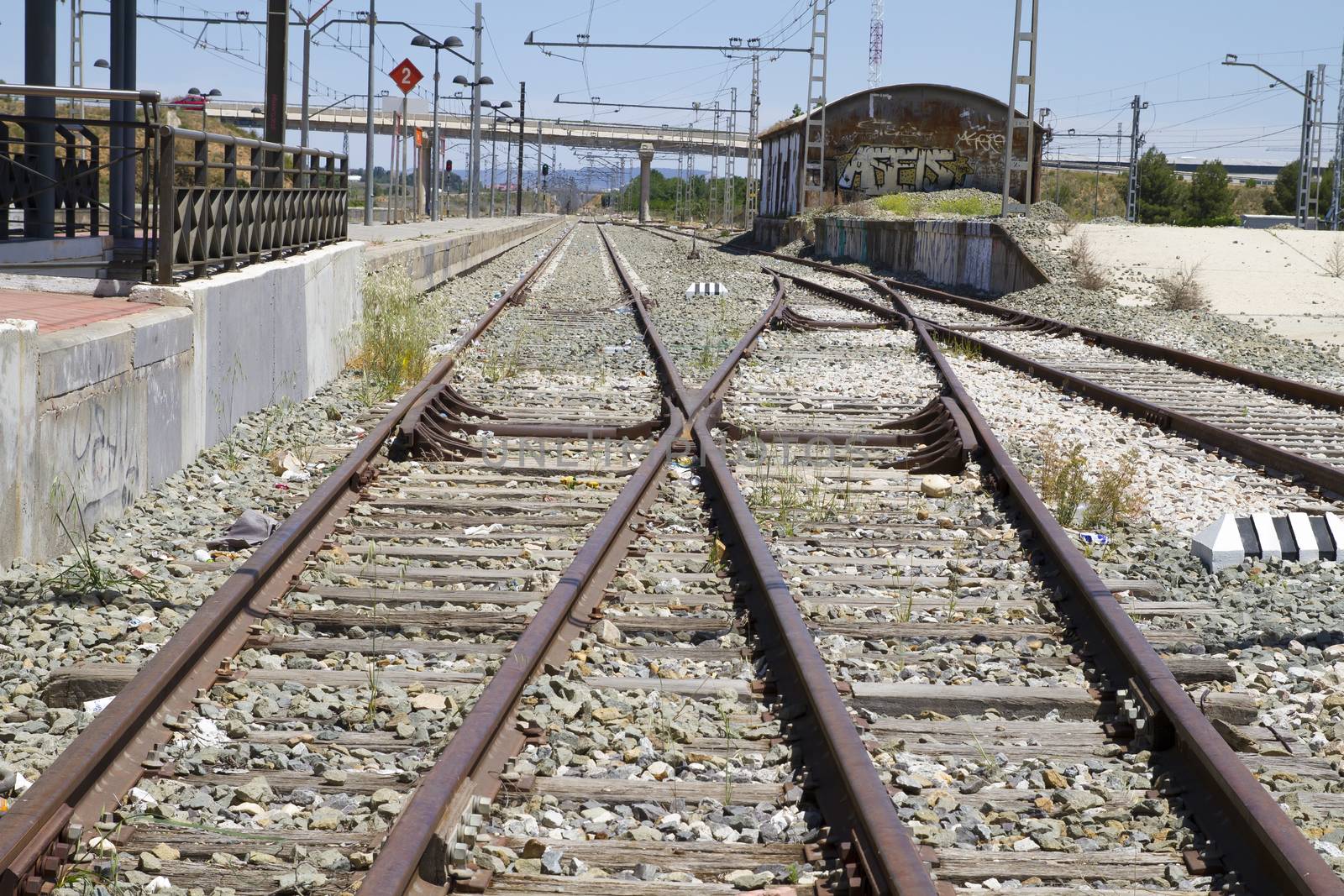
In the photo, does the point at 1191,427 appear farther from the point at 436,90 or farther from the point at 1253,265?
the point at 436,90

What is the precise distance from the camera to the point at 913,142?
179 ft

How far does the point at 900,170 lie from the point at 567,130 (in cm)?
8308

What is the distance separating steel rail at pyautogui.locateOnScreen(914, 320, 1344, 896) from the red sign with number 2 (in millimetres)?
27575

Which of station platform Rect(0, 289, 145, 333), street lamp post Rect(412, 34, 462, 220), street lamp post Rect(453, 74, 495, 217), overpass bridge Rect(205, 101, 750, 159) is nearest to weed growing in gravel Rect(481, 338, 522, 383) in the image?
station platform Rect(0, 289, 145, 333)

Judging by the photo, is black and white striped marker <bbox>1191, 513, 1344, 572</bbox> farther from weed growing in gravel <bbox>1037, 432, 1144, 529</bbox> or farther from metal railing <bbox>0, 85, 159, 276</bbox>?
metal railing <bbox>0, 85, 159, 276</bbox>

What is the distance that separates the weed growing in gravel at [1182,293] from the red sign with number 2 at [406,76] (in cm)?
1594

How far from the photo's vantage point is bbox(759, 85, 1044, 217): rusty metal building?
53.7 m

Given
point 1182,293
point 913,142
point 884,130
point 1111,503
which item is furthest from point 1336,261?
point 884,130

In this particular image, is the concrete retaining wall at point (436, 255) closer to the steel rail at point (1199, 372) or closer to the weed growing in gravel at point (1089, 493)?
the steel rail at point (1199, 372)

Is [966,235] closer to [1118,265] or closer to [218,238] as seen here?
[1118,265]

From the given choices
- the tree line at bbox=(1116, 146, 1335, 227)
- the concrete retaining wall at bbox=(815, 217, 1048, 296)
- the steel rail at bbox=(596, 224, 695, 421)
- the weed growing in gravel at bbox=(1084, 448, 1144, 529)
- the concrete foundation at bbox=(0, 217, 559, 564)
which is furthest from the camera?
the tree line at bbox=(1116, 146, 1335, 227)

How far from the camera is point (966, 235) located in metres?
32.2

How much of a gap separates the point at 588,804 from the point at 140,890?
3.86ft

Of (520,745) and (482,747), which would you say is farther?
(520,745)
